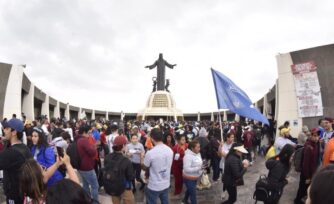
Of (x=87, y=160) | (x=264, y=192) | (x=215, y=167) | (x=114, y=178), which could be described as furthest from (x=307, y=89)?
(x=114, y=178)

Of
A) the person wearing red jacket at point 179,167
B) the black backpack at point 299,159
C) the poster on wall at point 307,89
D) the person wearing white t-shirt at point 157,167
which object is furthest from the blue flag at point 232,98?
the poster on wall at point 307,89

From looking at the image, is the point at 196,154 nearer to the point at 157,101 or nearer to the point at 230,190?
the point at 230,190

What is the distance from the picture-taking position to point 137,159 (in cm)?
875

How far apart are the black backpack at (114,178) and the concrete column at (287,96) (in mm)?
13115

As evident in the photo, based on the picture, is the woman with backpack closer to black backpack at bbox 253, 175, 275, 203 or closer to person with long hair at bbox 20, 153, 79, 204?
black backpack at bbox 253, 175, 275, 203

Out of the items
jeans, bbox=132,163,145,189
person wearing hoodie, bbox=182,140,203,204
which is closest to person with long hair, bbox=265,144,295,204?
person wearing hoodie, bbox=182,140,203,204

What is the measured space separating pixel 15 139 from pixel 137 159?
4.65 metres

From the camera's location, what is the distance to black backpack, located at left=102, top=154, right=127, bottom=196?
551 centimetres

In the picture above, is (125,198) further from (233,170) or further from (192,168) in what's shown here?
(233,170)

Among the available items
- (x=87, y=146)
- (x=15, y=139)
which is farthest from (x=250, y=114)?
(x=15, y=139)

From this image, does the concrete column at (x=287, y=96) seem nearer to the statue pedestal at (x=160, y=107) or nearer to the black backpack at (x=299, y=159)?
the black backpack at (x=299, y=159)

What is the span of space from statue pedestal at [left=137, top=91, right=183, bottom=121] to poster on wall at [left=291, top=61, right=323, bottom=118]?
48.5 m

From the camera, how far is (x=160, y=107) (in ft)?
220

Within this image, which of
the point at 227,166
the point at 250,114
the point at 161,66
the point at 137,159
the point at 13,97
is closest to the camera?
the point at 227,166
